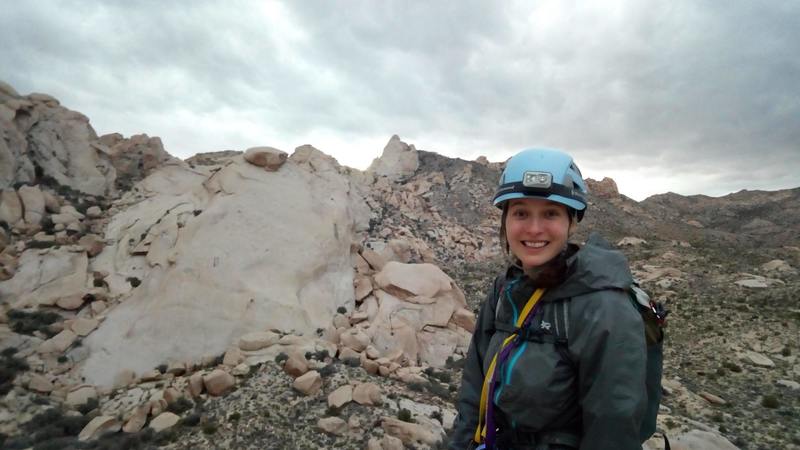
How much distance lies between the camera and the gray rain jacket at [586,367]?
185 cm

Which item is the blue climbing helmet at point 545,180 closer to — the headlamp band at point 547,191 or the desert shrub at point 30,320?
the headlamp band at point 547,191

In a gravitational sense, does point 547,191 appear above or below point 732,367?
above

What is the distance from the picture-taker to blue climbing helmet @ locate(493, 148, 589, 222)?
2.31 metres

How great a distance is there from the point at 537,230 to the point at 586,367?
75 cm

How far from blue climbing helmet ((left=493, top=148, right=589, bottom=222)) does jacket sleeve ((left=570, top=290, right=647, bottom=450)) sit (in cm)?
64

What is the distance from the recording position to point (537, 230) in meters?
2.30

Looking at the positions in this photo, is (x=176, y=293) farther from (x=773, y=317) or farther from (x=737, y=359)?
(x=773, y=317)

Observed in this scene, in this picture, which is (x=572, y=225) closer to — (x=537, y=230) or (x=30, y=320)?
(x=537, y=230)

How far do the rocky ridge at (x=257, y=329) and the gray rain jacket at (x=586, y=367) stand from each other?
681 cm

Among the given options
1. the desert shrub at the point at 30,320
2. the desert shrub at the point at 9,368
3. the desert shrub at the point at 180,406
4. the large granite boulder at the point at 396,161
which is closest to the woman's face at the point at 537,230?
the desert shrub at the point at 180,406

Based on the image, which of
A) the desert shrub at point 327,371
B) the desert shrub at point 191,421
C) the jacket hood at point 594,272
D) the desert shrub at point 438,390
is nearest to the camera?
the jacket hood at point 594,272

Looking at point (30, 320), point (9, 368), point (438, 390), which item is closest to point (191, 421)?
point (9, 368)

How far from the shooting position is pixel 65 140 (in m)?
20.8

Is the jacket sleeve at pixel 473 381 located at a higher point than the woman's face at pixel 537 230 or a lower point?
lower
